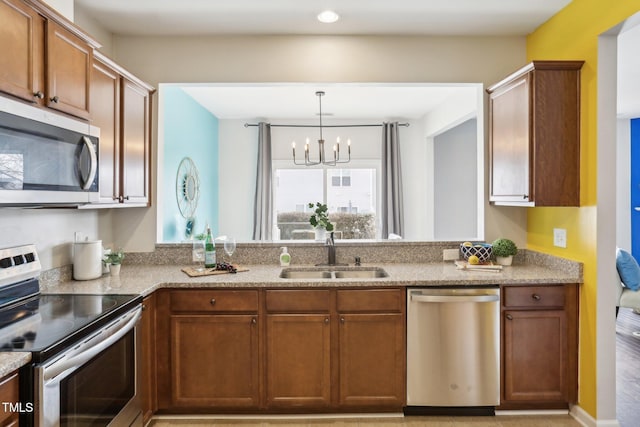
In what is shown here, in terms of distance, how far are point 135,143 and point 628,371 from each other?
398 centimetres

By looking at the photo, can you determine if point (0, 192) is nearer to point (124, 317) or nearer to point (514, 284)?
point (124, 317)

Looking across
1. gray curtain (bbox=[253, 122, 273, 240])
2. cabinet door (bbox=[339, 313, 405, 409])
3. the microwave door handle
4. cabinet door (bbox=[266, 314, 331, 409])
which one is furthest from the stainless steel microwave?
gray curtain (bbox=[253, 122, 273, 240])

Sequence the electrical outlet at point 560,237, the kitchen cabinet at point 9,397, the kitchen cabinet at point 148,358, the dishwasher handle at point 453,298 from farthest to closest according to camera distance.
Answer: the electrical outlet at point 560,237, the dishwasher handle at point 453,298, the kitchen cabinet at point 148,358, the kitchen cabinet at point 9,397

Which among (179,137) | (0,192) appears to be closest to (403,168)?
(179,137)

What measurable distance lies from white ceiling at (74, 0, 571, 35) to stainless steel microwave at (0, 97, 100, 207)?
1.11 metres

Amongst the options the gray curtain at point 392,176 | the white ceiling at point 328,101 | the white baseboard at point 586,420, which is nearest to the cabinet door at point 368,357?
the white baseboard at point 586,420

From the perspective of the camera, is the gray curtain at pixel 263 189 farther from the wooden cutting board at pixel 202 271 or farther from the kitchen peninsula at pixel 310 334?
the kitchen peninsula at pixel 310 334

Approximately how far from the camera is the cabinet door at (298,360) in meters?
2.46

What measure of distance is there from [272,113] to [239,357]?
171 inches

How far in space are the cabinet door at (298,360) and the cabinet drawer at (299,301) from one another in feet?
0.12

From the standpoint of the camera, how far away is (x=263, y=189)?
6391 millimetres

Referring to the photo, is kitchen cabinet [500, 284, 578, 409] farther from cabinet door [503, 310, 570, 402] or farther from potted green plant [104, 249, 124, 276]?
potted green plant [104, 249, 124, 276]

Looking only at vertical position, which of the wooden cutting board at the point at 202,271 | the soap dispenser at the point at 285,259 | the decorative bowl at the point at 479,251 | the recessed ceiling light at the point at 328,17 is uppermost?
the recessed ceiling light at the point at 328,17

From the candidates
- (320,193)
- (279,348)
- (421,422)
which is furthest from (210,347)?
(320,193)
